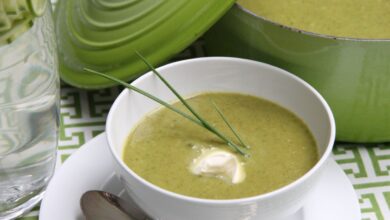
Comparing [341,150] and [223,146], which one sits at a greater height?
[223,146]

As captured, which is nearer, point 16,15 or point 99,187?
point 16,15

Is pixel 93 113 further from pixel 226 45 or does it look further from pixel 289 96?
pixel 289 96

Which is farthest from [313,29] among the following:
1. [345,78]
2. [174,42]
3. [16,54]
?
[16,54]

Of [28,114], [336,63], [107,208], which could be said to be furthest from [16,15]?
[336,63]

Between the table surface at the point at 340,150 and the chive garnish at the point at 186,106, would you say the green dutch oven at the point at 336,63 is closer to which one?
the table surface at the point at 340,150

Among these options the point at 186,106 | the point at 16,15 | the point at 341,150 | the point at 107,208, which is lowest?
the point at 341,150

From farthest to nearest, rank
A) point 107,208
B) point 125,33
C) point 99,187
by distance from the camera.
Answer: point 125,33, point 99,187, point 107,208

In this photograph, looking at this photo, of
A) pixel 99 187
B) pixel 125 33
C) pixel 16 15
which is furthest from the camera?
→ pixel 125 33

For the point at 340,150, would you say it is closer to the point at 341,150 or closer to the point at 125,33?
the point at 341,150

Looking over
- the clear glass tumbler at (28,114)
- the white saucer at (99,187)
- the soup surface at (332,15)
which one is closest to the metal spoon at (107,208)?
the white saucer at (99,187)
